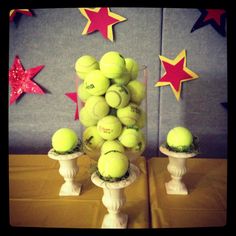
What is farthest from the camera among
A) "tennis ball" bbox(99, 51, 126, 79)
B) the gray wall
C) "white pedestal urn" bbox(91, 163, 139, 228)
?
the gray wall

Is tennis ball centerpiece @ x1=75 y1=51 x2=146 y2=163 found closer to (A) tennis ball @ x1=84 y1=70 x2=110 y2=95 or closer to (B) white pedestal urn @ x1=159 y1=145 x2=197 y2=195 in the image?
(A) tennis ball @ x1=84 y1=70 x2=110 y2=95

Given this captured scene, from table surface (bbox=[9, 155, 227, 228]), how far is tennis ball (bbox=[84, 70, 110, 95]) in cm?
23

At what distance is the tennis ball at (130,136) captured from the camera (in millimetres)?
747

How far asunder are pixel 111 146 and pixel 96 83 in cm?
18

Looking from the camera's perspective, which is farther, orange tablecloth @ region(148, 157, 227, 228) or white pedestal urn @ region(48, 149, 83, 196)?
white pedestal urn @ region(48, 149, 83, 196)

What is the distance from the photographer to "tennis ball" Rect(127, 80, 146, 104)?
29.9 inches

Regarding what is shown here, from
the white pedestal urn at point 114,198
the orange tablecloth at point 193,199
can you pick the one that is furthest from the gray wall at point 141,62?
the white pedestal urn at point 114,198

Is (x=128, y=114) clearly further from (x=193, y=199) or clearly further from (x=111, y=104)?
(x=193, y=199)

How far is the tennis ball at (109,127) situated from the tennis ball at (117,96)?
42mm

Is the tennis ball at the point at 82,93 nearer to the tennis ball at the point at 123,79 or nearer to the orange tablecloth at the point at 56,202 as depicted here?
the tennis ball at the point at 123,79

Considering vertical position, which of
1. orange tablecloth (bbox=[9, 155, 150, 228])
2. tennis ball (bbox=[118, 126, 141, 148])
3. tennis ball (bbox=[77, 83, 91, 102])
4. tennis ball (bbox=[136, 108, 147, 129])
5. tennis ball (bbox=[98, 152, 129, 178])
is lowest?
orange tablecloth (bbox=[9, 155, 150, 228])

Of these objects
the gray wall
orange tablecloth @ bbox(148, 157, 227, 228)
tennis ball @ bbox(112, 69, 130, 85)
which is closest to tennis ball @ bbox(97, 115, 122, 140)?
tennis ball @ bbox(112, 69, 130, 85)
